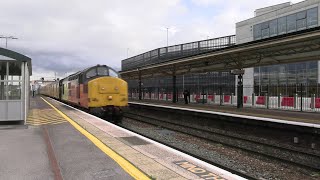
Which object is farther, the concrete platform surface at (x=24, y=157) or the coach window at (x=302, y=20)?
the coach window at (x=302, y=20)

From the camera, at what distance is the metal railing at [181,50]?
243ft

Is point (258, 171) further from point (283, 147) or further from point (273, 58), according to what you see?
point (273, 58)

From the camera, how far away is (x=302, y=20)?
4762cm

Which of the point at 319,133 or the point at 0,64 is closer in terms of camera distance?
the point at 319,133

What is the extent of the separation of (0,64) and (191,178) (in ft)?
36.8

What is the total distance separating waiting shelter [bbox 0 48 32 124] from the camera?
569 inches

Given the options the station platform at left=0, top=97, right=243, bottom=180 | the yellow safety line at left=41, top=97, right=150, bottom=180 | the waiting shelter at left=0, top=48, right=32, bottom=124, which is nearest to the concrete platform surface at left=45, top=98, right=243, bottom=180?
the station platform at left=0, top=97, right=243, bottom=180

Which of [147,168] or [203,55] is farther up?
[203,55]

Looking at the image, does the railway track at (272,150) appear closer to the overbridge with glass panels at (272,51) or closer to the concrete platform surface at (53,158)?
the overbridge with glass panels at (272,51)

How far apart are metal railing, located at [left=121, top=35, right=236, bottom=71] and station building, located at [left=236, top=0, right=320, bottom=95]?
12792mm

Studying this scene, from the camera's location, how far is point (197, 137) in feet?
52.9

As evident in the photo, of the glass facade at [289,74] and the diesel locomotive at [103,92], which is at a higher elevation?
the glass facade at [289,74]

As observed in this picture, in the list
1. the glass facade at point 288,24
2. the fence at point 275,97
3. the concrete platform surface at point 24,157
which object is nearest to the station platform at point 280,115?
the fence at point 275,97

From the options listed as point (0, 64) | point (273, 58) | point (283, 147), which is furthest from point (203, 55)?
point (0, 64)
